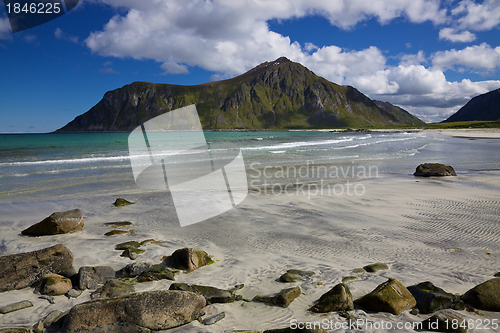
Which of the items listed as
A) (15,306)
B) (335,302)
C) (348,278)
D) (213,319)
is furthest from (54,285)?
(348,278)

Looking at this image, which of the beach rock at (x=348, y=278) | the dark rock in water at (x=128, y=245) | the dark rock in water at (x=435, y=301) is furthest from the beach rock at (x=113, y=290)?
the dark rock in water at (x=435, y=301)

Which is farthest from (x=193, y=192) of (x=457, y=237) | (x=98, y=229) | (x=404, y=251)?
(x=457, y=237)

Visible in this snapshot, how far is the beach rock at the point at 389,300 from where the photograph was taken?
3359 millimetres

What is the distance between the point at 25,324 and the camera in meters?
3.19

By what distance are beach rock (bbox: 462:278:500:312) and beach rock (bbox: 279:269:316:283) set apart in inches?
80.4

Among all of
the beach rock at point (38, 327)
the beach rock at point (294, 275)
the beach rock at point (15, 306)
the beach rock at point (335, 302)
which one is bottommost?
the beach rock at point (294, 275)

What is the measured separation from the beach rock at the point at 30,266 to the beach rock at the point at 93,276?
23.2 inches

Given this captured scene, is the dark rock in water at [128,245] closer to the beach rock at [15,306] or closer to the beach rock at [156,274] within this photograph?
the beach rock at [156,274]

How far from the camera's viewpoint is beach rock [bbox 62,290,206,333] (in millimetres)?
2973

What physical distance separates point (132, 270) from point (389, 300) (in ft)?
12.4

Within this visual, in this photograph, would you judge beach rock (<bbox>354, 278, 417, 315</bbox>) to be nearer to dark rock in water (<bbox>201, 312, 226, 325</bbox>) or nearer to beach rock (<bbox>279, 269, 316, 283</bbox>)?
beach rock (<bbox>279, 269, 316, 283</bbox>)

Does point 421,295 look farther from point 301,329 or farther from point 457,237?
point 457,237

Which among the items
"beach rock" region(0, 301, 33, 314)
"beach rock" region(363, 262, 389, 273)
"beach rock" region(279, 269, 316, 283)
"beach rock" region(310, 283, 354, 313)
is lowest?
"beach rock" region(363, 262, 389, 273)

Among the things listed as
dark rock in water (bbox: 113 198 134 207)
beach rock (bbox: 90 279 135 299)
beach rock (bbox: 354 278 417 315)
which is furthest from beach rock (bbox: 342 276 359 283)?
dark rock in water (bbox: 113 198 134 207)
